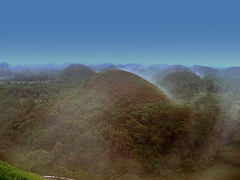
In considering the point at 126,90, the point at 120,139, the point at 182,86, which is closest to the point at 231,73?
the point at 182,86

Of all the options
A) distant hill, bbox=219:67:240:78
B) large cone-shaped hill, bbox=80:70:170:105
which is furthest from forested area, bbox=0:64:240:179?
distant hill, bbox=219:67:240:78

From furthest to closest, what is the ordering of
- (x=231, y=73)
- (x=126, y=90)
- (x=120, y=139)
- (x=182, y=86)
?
(x=231, y=73), (x=182, y=86), (x=126, y=90), (x=120, y=139)

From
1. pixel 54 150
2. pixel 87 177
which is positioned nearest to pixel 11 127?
pixel 54 150

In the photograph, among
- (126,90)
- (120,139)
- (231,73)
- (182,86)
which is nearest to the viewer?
(120,139)

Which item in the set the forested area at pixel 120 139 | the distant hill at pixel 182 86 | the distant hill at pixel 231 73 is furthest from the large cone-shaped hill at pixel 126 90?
the distant hill at pixel 231 73

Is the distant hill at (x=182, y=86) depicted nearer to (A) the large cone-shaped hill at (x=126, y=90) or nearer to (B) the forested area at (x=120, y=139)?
(A) the large cone-shaped hill at (x=126, y=90)

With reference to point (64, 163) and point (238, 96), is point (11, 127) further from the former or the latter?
point (238, 96)

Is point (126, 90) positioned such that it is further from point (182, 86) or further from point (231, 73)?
point (231, 73)

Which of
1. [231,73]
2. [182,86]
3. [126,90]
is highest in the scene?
[231,73]

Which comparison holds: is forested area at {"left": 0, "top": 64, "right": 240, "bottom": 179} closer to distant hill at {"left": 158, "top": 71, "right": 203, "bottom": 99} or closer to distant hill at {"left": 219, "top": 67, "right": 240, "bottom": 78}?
distant hill at {"left": 158, "top": 71, "right": 203, "bottom": 99}

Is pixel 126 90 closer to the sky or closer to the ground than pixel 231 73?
closer to the ground
